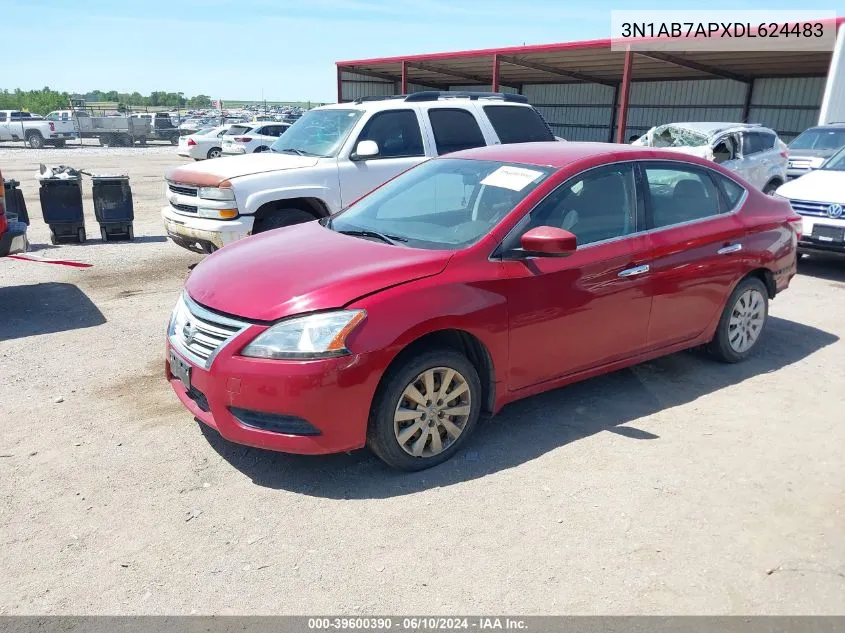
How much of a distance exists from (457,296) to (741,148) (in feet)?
33.3

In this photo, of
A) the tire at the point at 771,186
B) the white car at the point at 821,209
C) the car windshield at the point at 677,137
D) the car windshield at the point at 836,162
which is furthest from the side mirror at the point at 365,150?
the tire at the point at 771,186

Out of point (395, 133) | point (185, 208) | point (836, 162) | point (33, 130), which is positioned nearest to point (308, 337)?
point (185, 208)

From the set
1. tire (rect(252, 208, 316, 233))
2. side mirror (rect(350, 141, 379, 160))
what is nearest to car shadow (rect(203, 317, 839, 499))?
tire (rect(252, 208, 316, 233))

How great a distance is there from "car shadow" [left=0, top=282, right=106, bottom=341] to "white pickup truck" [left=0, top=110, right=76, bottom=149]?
113ft

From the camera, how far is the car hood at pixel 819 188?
331 inches

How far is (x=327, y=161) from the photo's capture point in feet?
24.8

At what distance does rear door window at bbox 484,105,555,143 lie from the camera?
27.3 ft

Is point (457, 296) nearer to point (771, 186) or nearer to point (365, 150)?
point (365, 150)

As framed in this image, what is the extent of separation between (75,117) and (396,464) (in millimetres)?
43439

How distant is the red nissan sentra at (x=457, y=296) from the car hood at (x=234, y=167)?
2.85 m

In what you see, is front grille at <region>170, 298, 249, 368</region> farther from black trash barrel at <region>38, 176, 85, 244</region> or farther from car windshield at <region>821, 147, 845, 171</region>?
car windshield at <region>821, 147, 845, 171</region>

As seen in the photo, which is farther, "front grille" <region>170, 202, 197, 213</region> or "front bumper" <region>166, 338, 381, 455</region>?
"front grille" <region>170, 202, 197, 213</region>

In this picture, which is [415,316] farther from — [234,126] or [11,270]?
[234,126]

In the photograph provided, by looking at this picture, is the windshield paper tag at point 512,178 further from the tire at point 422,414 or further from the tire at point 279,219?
the tire at point 279,219
